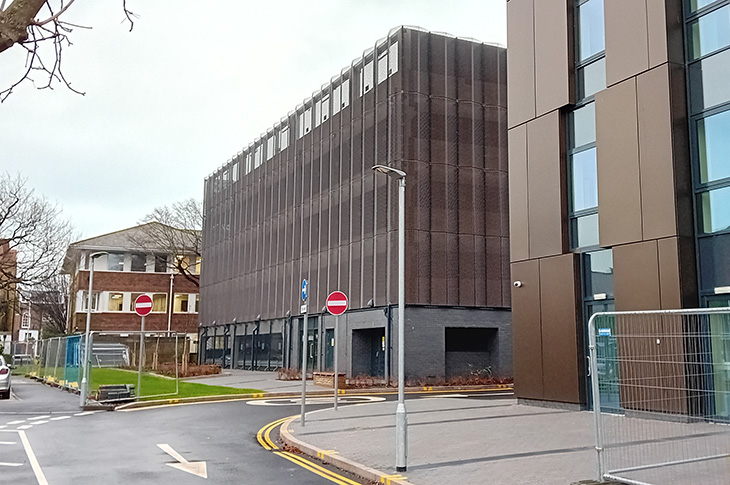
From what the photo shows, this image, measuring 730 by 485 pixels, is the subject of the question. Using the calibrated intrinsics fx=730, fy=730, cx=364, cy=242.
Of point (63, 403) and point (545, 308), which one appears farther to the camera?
point (63, 403)

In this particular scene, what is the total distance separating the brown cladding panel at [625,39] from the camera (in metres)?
17.6

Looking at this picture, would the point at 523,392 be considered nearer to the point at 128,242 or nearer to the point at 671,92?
the point at 671,92

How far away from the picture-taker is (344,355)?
122 feet

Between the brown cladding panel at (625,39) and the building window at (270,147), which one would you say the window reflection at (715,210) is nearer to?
the brown cladding panel at (625,39)

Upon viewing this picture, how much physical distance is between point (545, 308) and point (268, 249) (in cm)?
3066

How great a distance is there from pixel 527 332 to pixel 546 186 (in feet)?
13.6

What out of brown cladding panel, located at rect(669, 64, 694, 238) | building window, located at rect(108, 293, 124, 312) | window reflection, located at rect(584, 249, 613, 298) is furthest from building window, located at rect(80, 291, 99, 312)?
brown cladding panel, located at rect(669, 64, 694, 238)

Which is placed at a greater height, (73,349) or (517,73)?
(517,73)

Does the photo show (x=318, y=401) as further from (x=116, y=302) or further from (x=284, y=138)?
(x=116, y=302)

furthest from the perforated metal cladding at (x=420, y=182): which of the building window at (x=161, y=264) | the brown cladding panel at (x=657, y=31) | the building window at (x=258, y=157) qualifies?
the building window at (x=161, y=264)

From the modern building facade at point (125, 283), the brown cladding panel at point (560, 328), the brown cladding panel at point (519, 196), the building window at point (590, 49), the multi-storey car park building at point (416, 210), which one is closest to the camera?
the brown cladding panel at point (560, 328)

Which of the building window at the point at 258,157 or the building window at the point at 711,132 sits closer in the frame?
the building window at the point at 711,132

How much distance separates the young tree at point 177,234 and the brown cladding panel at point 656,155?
5002cm

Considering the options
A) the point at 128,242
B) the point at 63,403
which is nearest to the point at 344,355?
the point at 63,403
